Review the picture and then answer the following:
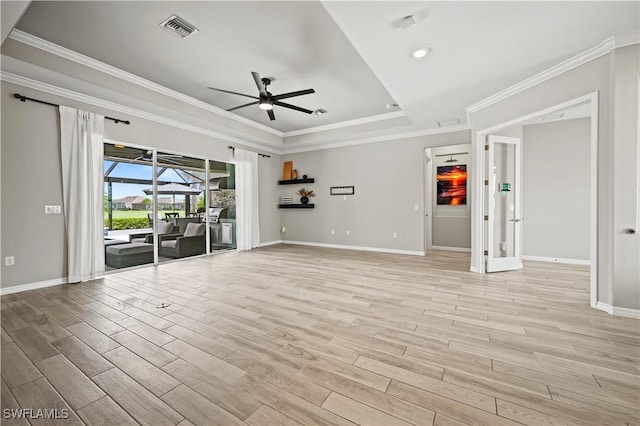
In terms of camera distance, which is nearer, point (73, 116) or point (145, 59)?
point (145, 59)

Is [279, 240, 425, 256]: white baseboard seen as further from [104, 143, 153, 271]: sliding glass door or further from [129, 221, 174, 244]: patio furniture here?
[104, 143, 153, 271]: sliding glass door

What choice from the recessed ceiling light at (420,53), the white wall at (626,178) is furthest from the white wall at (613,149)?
the recessed ceiling light at (420,53)

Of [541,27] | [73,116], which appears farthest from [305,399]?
[73,116]

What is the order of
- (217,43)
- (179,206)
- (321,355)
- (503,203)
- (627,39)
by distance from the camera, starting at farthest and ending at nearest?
(179,206), (503,203), (217,43), (627,39), (321,355)

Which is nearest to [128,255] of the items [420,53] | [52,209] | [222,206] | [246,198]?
[52,209]

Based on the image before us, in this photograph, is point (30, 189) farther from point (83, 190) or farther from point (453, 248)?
point (453, 248)

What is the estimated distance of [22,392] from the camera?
1.64 metres

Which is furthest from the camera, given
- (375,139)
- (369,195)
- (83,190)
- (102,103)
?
(369,195)

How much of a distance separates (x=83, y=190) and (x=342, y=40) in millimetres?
4501

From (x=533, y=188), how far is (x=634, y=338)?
392cm

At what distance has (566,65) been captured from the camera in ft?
10.3

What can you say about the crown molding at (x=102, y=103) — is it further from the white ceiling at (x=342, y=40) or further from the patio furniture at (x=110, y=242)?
the patio furniture at (x=110, y=242)

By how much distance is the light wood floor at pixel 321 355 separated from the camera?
4.91 feet

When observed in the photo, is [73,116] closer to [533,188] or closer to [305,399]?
[305,399]
